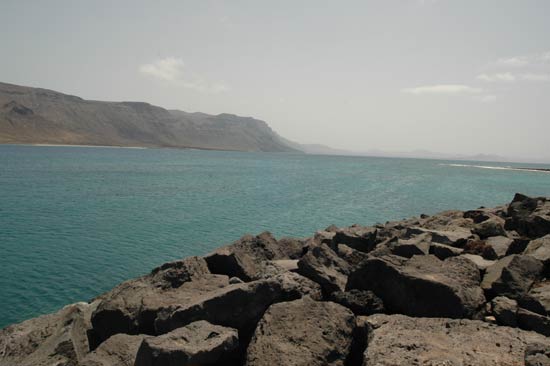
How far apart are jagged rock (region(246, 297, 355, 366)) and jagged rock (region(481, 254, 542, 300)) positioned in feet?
10.5

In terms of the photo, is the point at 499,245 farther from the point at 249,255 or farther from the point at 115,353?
the point at 115,353

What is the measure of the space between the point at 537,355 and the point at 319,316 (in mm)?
2994

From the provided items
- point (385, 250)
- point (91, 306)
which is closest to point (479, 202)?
point (385, 250)

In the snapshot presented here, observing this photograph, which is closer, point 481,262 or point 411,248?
point 481,262

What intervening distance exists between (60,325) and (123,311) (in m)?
1.70

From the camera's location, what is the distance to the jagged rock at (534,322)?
19.6ft

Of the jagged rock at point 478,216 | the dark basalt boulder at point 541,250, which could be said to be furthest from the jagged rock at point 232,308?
the jagged rock at point 478,216

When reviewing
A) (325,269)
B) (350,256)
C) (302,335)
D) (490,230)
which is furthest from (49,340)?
(490,230)

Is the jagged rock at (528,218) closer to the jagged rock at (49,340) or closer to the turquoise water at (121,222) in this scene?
the jagged rock at (49,340)

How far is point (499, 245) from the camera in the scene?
415 inches

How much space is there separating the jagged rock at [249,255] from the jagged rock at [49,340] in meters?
3.33

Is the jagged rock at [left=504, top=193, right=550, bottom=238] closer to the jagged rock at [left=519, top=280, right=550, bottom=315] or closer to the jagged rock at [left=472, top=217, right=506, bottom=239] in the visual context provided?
the jagged rock at [left=472, top=217, right=506, bottom=239]

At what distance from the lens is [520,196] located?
1716 cm

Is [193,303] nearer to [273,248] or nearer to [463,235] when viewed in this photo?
[273,248]
